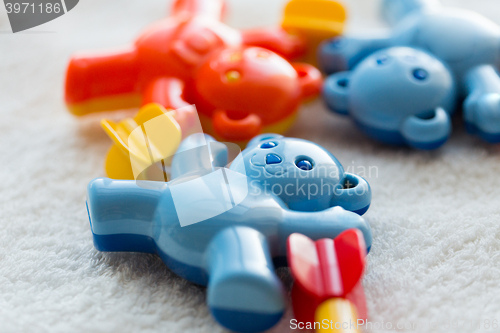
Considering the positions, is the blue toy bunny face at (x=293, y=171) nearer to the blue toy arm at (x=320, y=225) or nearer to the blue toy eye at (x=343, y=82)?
the blue toy arm at (x=320, y=225)

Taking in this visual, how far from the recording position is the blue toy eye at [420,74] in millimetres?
809

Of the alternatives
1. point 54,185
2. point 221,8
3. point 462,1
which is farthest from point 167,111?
point 462,1

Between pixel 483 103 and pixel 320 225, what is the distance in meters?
0.42

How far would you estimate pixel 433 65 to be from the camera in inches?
32.5

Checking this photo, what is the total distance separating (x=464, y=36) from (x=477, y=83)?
0.10 meters

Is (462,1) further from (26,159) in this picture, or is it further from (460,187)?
(26,159)

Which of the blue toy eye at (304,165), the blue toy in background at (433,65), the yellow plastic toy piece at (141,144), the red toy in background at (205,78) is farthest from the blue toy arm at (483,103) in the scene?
the yellow plastic toy piece at (141,144)

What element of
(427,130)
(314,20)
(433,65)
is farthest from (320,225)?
(314,20)

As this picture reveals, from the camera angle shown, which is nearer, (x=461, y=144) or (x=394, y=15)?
(x=461, y=144)

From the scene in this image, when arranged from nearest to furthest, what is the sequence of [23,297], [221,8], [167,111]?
[23,297]
[167,111]
[221,8]

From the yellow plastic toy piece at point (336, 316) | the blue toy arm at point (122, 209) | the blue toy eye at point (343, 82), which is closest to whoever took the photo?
the yellow plastic toy piece at point (336, 316)

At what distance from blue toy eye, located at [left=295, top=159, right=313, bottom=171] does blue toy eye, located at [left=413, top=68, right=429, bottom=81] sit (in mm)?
330

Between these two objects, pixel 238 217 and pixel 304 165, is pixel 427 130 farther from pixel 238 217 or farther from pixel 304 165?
pixel 238 217

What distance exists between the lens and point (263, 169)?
1.92 ft
